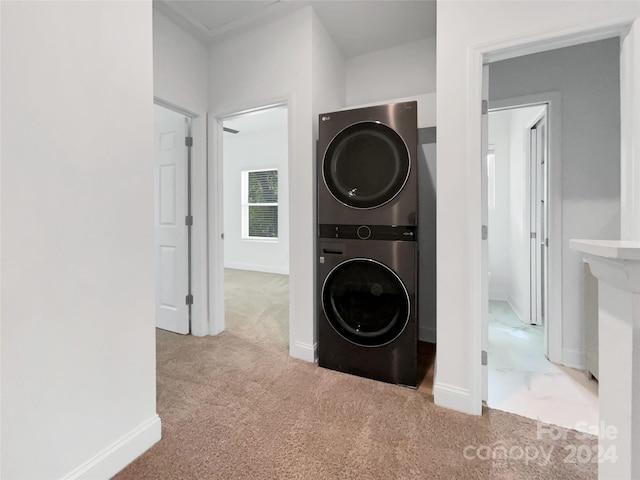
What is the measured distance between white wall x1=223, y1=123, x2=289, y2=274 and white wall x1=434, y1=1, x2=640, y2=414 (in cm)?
443

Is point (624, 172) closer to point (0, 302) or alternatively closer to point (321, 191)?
point (321, 191)

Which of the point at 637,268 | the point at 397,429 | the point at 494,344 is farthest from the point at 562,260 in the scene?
the point at 637,268

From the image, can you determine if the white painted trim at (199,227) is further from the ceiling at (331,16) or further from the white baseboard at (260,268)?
the white baseboard at (260,268)

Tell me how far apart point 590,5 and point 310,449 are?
2.52 metres

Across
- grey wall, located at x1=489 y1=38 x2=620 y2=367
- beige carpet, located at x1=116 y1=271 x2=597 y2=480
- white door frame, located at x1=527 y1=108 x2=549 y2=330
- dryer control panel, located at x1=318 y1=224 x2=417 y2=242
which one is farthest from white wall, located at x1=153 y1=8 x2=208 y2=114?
white door frame, located at x1=527 y1=108 x2=549 y2=330

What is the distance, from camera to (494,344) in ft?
8.55

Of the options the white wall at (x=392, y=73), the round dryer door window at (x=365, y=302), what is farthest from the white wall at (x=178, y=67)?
the round dryer door window at (x=365, y=302)

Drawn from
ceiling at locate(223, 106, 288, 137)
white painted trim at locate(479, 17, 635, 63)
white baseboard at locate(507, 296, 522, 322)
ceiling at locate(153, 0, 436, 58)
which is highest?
ceiling at locate(223, 106, 288, 137)

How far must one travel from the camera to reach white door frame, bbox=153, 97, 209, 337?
2.73 m

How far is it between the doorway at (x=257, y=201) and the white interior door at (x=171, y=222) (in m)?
2.05

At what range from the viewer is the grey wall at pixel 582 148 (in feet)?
6.80

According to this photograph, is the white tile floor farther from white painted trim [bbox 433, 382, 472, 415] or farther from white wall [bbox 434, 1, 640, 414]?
white wall [bbox 434, 1, 640, 414]

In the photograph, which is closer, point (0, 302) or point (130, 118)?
point (0, 302)

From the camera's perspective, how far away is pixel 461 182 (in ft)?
5.59
